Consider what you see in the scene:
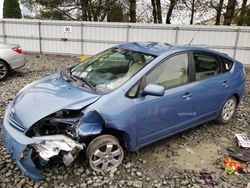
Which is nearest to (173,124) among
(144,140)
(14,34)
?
(144,140)

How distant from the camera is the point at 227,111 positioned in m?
4.56

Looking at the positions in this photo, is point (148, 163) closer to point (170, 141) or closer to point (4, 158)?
point (170, 141)

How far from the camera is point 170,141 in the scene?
3941 mm

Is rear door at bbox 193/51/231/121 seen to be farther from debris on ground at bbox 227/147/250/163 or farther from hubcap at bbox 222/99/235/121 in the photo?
debris on ground at bbox 227/147/250/163

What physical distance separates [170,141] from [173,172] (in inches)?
31.0

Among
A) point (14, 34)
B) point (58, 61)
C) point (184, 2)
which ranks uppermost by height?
point (184, 2)

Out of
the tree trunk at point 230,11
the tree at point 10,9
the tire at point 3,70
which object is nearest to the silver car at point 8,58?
the tire at point 3,70

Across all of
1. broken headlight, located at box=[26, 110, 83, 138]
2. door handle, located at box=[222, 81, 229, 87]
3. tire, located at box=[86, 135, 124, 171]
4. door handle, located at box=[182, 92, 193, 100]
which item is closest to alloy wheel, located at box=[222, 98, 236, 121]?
door handle, located at box=[222, 81, 229, 87]

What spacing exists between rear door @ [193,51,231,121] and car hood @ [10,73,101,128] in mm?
1674

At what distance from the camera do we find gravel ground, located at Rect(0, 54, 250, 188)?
2.95 metres

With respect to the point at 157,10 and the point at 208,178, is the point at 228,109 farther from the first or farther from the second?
the point at 157,10

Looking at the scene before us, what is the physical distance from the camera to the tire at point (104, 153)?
9.60 ft

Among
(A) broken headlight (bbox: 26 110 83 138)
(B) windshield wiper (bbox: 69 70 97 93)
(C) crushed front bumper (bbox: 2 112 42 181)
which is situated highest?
(B) windshield wiper (bbox: 69 70 97 93)

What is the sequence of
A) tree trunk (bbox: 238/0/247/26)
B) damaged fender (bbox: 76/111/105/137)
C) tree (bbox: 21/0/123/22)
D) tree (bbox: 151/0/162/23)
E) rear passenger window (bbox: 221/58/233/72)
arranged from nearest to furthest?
damaged fender (bbox: 76/111/105/137), rear passenger window (bbox: 221/58/233/72), tree trunk (bbox: 238/0/247/26), tree (bbox: 21/0/123/22), tree (bbox: 151/0/162/23)
